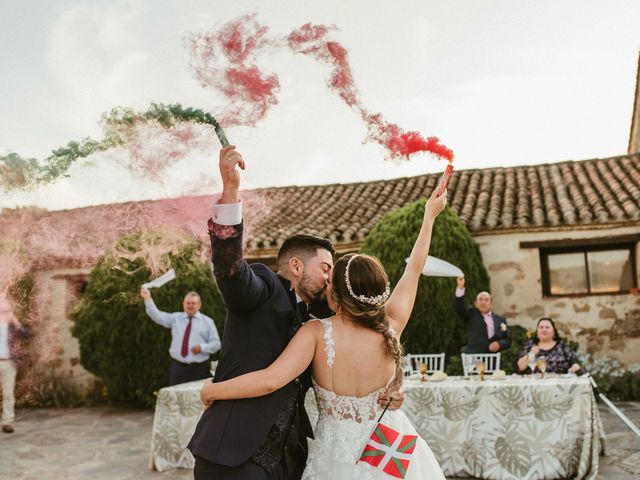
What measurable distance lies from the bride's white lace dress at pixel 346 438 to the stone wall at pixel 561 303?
9.38m

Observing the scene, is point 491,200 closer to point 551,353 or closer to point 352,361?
point 551,353

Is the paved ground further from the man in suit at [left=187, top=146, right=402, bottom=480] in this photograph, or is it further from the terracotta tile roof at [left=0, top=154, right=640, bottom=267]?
the man in suit at [left=187, top=146, right=402, bottom=480]

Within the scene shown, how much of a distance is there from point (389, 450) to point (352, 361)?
1.51ft

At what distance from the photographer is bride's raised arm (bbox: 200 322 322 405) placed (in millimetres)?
2406

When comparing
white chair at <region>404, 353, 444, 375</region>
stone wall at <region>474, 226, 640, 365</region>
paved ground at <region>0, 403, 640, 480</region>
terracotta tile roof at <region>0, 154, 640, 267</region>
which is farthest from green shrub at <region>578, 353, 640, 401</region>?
white chair at <region>404, 353, 444, 375</region>

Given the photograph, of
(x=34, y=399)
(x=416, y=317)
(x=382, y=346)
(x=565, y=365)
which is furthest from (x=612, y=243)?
(x=34, y=399)

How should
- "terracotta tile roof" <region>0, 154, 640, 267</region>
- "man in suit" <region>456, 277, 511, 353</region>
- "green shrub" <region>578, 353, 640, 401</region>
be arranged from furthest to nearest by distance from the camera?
"terracotta tile roof" <region>0, 154, 640, 267</region> → "green shrub" <region>578, 353, 640, 401</region> → "man in suit" <region>456, 277, 511, 353</region>

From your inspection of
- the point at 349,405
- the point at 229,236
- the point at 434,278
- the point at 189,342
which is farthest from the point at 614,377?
the point at 229,236

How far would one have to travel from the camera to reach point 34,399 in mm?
12320

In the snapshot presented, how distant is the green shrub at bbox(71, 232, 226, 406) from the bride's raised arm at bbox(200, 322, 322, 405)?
28.4 ft

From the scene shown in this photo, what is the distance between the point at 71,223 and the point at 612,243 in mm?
10383

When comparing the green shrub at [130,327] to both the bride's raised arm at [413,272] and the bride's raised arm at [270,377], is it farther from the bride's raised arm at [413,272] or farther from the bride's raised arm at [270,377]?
the bride's raised arm at [270,377]

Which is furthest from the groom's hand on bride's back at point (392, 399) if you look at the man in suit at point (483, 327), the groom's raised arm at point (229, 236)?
the man in suit at point (483, 327)

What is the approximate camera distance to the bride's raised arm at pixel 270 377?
2.41 metres
